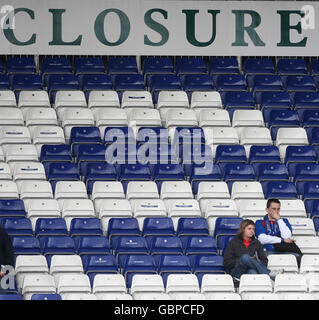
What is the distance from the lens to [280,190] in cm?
1329

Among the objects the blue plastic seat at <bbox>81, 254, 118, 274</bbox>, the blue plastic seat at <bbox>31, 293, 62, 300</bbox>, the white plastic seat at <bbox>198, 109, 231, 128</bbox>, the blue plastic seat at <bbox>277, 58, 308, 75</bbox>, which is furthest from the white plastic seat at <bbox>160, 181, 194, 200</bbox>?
the blue plastic seat at <bbox>277, 58, 308, 75</bbox>

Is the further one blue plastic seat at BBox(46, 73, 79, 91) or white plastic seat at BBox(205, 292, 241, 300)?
blue plastic seat at BBox(46, 73, 79, 91)

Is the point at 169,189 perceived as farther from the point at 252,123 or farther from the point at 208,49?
the point at 208,49

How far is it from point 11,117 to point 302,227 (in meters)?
3.83

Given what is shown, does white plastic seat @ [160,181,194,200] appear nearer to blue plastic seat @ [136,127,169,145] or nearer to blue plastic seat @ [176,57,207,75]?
blue plastic seat @ [136,127,169,145]

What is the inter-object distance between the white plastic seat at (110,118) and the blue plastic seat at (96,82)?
0.72 meters

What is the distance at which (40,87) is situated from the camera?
580 inches

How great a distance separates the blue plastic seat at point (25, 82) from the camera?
578 inches

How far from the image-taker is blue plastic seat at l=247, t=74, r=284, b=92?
1534 centimetres

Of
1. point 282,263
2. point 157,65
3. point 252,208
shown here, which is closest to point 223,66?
point 157,65

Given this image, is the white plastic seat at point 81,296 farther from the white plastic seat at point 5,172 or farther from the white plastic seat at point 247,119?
the white plastic seat at point 247,119

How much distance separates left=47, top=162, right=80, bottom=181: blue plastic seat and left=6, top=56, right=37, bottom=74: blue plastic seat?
7.81 feet

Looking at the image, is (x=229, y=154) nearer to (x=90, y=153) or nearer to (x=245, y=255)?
(x=90, y=153)

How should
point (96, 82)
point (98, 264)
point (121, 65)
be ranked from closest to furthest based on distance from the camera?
point (98, 264) < point (96, 82) < point (121, 65)
